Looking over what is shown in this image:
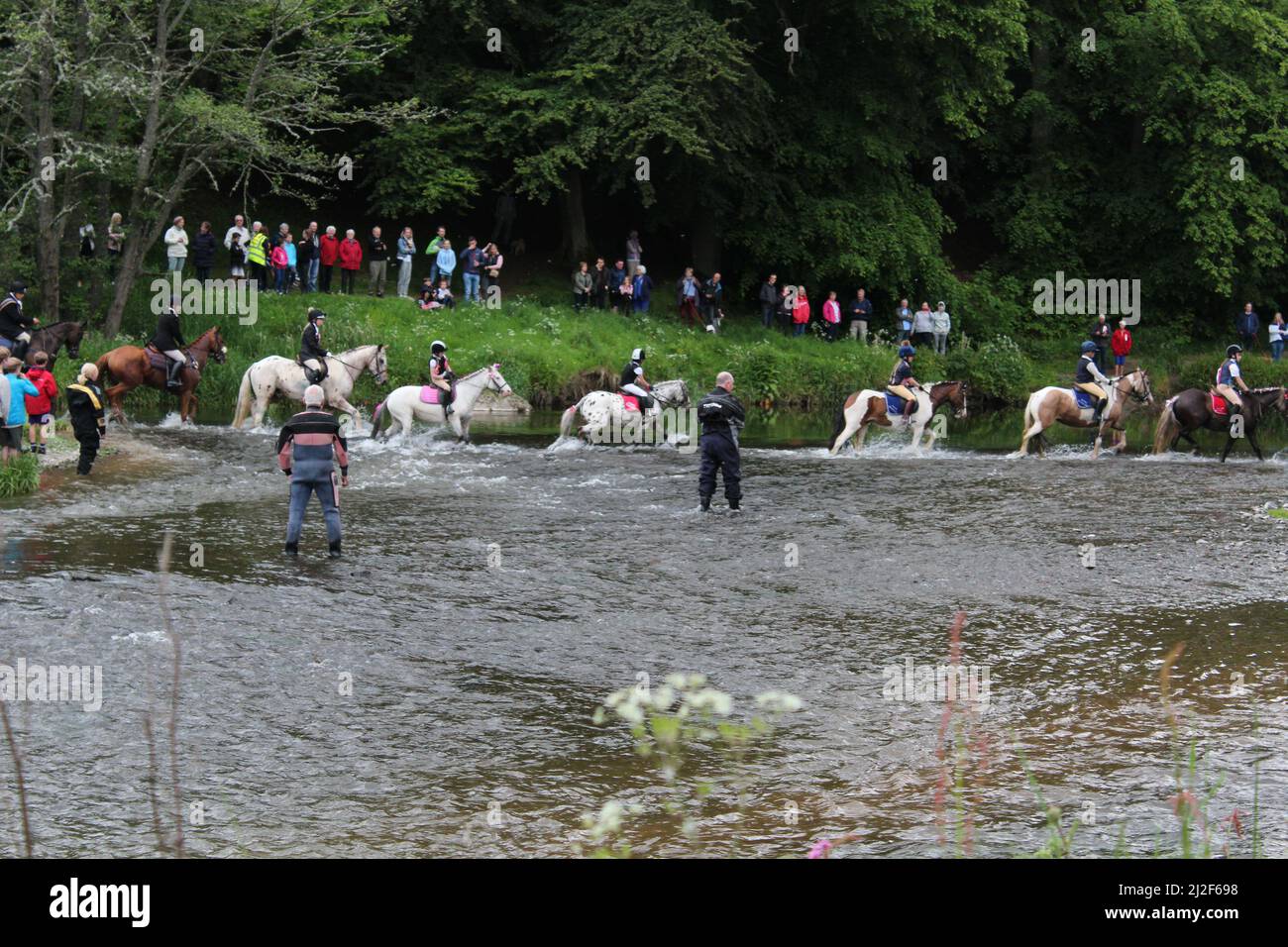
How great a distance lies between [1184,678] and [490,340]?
26627mm

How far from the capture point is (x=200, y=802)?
892 cm

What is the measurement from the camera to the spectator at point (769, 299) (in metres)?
42.5

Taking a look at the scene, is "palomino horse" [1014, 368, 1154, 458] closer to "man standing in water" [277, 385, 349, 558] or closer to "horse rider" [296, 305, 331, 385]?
"horse rider" [296, 305, 331, 385]

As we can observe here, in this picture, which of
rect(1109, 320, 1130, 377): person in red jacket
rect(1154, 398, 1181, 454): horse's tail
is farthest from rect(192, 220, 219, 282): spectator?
rect(1109, 320, 1130, 377): person in red jacket

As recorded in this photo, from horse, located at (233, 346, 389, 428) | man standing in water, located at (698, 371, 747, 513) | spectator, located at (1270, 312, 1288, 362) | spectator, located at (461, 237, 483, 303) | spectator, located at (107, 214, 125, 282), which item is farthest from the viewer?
spectator, located at (1270, 312, 1288, 362)

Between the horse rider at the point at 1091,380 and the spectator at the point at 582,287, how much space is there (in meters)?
15.0

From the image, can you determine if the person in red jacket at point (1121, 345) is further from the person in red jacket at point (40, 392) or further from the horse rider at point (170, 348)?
the person in red jacket at point (40, 392)

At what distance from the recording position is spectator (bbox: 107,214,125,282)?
1378 inches

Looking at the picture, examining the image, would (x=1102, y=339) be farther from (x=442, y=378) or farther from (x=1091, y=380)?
(x=442, y=378)

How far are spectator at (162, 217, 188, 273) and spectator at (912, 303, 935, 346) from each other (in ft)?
66.9

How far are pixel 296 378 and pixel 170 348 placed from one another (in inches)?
106

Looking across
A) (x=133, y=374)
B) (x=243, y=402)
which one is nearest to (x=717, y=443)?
(x=243, y=402)

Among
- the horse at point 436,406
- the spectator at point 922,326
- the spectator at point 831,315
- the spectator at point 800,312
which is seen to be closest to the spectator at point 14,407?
the horse at point 436,406

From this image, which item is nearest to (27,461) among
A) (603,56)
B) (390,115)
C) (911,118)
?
(390,115)
